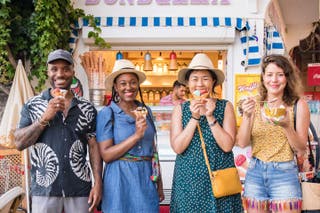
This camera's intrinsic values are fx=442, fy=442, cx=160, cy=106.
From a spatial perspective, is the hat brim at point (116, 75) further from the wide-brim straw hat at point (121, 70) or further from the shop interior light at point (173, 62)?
the shop interior light at point (173, 62)

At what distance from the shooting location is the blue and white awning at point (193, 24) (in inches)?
249

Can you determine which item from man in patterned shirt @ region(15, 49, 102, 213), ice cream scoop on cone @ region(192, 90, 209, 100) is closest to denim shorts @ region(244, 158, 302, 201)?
ice cream scoop on cone @ region(192, 90, 209, 100)

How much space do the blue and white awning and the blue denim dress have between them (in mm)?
3205

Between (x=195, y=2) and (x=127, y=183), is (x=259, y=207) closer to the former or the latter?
(x=127, y=183)

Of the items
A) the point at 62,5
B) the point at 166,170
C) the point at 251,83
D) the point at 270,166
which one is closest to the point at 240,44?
the point at 251,83

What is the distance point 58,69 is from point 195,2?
363 cm

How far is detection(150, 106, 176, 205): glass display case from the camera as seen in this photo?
19.9 feet

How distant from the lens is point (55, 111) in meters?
3.04

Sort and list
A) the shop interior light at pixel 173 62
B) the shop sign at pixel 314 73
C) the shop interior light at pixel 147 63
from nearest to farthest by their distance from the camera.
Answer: the shop interior light at pixel 147 63 < the shop interior light at pixel 173 62 < the shop sign at pixel 314 73

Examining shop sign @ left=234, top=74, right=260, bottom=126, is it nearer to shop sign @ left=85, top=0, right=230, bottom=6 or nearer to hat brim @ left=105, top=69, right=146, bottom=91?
shop sign @ left=85, top=0, right=230, bottom=6

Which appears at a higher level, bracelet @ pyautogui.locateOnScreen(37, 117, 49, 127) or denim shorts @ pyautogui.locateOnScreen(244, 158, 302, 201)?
bracelet @ pyautogui.locateOnScreen(37, 117, 49, 127)

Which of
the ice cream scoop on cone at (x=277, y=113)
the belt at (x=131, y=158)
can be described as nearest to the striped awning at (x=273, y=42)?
the ice cream scoop on cone at (x=277, y=113)

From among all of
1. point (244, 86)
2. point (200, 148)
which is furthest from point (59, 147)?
point (244, 86)

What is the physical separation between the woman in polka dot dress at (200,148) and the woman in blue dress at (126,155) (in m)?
0.23
